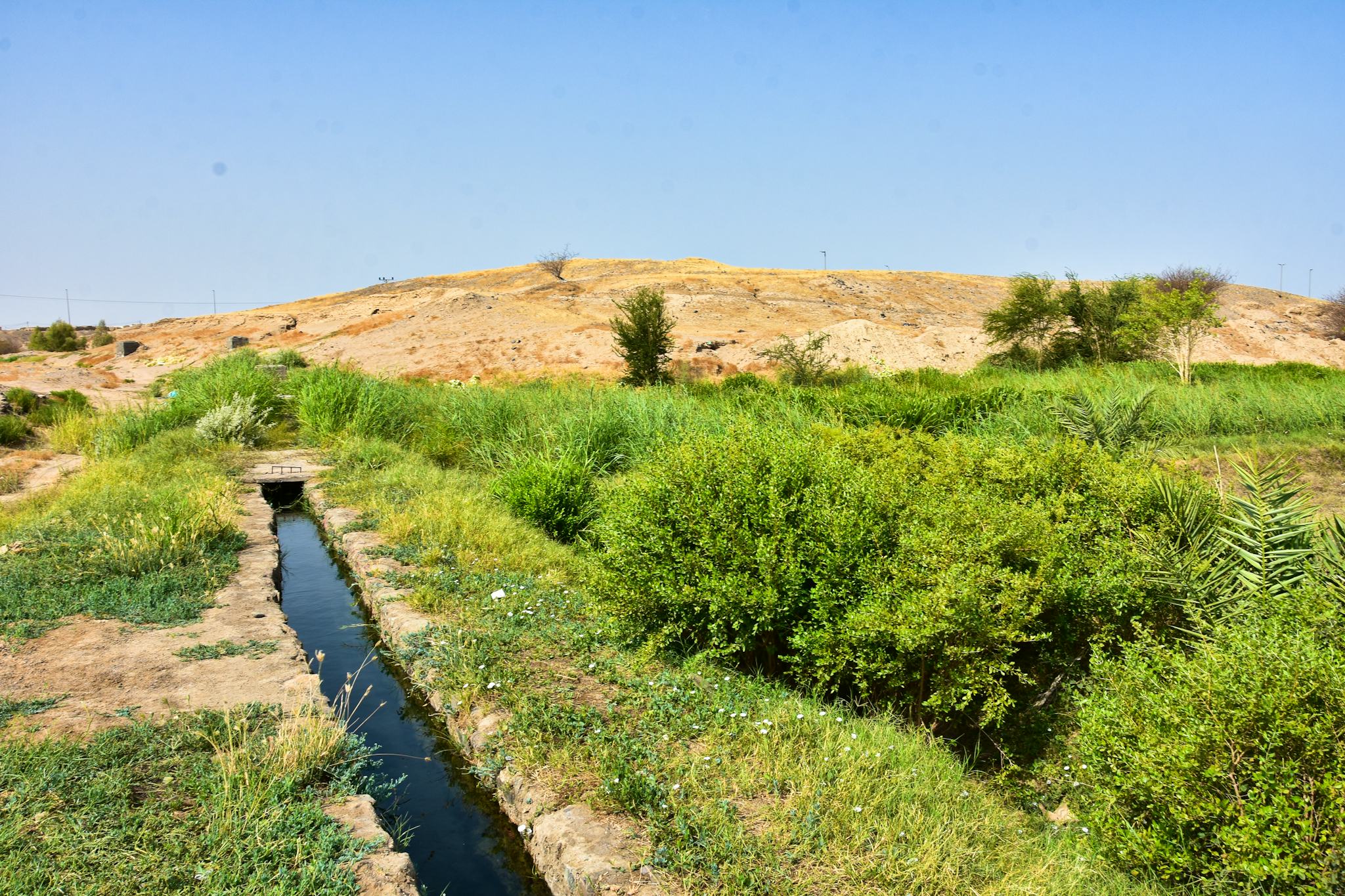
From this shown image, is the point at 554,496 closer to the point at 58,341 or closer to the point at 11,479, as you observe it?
the point at 11,479

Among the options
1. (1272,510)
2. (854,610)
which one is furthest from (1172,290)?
(854,610)

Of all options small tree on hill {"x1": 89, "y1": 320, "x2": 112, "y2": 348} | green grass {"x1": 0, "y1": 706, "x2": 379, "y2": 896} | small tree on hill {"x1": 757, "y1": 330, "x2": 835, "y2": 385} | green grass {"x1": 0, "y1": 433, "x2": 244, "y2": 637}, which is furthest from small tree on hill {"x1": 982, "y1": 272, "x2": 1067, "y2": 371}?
small tree on hill {"x1": 89, "y1": 320, "x2": 112, "y2": 348}

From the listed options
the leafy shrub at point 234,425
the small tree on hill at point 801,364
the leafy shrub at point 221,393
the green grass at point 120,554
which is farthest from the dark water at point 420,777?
the small tree on hill at point 801,364

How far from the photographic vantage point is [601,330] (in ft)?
85.0

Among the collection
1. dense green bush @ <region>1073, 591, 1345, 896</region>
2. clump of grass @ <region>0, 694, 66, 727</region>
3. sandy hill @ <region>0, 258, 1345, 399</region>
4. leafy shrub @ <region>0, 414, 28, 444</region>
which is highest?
sandy hill @ <region>0, 258, 1345, 399</region>

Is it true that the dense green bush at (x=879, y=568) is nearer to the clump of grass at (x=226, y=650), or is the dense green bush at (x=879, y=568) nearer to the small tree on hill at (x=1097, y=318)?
the clump of grass at (x=226, y=650)

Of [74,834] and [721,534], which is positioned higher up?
[721,534]

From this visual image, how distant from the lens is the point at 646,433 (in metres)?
8.87

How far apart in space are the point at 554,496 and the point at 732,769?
4.35m

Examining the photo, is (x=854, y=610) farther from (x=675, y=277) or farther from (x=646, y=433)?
(x=675, y=277)

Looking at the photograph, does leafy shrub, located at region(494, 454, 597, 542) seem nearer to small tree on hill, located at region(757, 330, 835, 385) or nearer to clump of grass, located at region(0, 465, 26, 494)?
clump of grass, located at region(0, 465, 26, 494)

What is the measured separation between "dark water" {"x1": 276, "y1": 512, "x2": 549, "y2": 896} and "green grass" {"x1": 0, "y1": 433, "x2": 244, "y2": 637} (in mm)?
747

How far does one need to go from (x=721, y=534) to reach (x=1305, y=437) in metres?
7.53

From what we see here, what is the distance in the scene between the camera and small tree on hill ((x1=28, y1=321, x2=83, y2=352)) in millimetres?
37938
